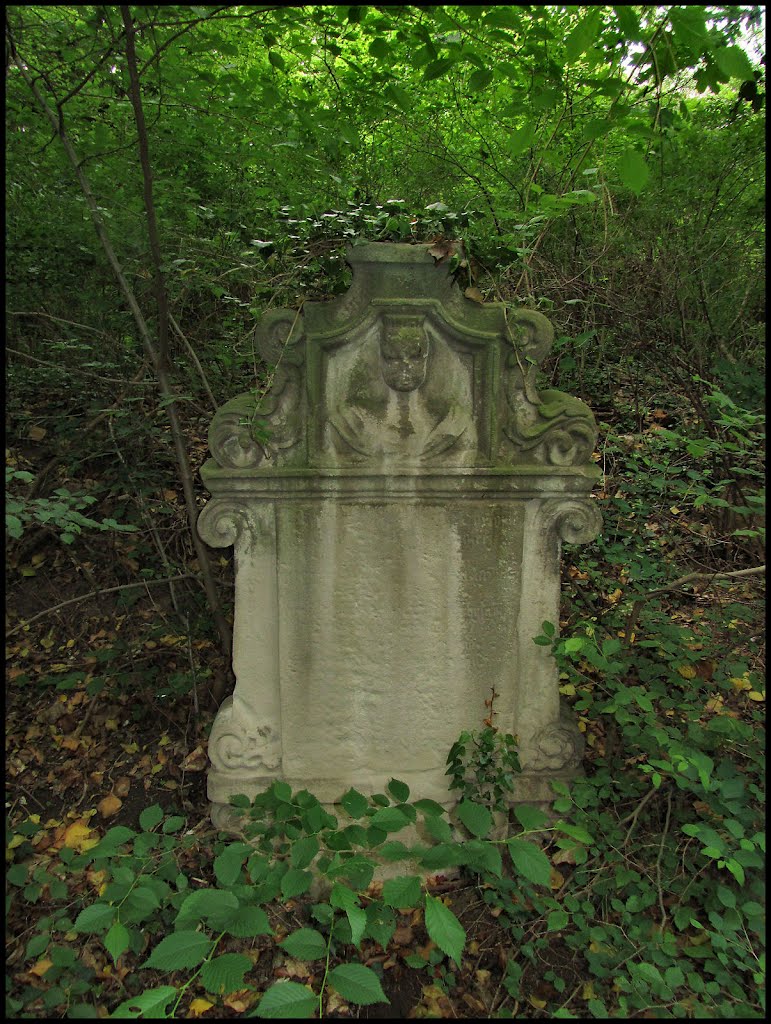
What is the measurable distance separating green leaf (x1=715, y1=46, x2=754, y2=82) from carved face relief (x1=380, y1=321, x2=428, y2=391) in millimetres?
1269

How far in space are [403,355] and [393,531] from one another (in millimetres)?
691

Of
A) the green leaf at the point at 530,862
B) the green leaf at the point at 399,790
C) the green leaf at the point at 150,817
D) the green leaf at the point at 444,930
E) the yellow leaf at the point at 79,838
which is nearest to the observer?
the green leaf at the point at 444,930

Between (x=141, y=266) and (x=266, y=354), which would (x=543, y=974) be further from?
(x=141, y=266)

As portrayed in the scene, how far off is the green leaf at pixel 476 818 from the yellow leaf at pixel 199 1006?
1.07 m

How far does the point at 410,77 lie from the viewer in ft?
16.9

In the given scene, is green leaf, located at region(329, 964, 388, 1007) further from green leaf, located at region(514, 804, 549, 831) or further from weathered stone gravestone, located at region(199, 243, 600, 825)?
weathered stone gravestone, located at region(199, 243, 600, 825)

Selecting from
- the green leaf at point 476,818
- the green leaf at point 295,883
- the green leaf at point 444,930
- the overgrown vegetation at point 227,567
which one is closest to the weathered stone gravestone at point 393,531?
the overgrown vegetation at point 227,567

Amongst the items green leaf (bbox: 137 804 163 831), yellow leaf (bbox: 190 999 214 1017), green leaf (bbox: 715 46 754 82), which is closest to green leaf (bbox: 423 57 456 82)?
green leaf (bbox: 715 46 754 82)

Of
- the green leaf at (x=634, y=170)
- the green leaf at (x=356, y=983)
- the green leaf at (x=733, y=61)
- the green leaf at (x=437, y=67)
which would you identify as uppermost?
the green leaf at (x=437, y=67)

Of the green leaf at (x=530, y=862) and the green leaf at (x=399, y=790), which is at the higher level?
the green leaf at (x=399, y=790)

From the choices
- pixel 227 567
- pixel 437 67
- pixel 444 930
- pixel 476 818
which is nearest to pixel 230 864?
pixel 444 930

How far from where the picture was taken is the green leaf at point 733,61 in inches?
80.1

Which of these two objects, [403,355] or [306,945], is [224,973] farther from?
[403,355]

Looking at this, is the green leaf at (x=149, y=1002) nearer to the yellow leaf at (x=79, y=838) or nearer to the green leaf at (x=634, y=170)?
the yellow leaf at (x=79, y=838)
